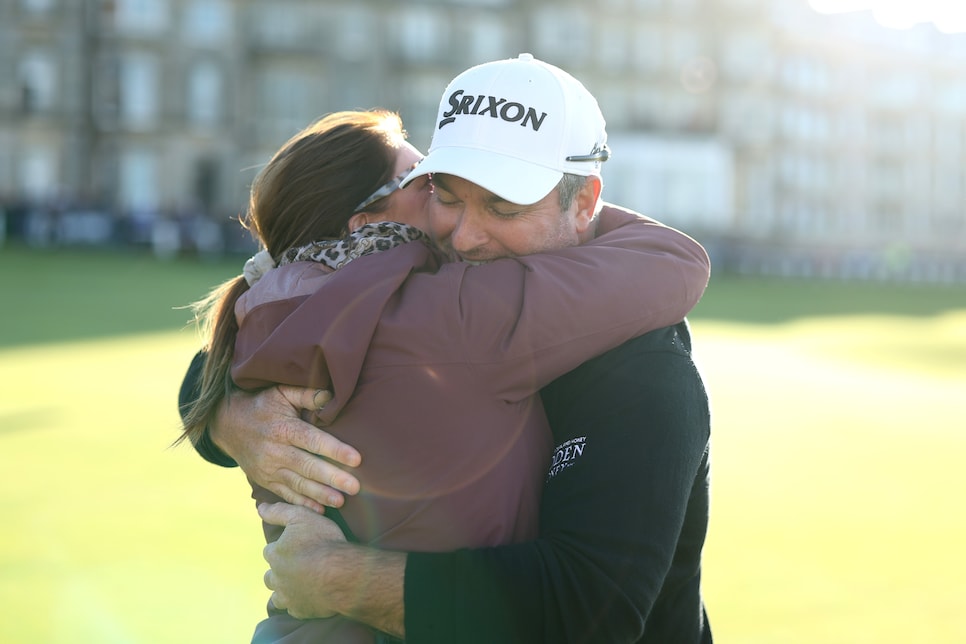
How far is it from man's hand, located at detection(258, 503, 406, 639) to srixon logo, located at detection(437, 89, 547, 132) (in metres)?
0.99

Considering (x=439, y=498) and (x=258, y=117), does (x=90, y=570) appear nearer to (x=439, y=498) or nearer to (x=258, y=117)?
(x=439, y=498)

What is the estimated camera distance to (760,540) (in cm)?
608

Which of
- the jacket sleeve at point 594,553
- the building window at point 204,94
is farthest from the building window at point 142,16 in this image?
the jacket sleeve at point 594,553

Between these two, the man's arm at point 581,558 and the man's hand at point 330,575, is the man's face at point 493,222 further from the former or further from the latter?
the man's hand at point 330,575

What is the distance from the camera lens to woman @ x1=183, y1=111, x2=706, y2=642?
2068mm

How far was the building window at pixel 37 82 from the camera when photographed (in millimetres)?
40531

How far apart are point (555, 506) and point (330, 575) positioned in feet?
1.54

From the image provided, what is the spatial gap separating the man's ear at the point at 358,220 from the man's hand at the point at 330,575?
68 cm

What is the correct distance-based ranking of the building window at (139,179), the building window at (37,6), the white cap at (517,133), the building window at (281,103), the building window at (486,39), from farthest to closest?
the building window at (486,39) → the building window at (281,103) → the building window at (139,179) → the building window at (37,6) → the white cap at (517,133)

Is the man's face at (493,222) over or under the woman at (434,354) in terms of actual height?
over

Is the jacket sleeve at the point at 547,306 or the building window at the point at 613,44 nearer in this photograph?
the jacket sleeve at the point at 547,306

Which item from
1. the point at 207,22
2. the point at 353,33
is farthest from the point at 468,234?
the point at 353,33

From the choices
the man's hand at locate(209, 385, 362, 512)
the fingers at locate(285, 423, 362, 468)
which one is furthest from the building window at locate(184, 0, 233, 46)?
the fingers at locate(285, 423, 362, 468)

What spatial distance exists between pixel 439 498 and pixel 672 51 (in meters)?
54.9
